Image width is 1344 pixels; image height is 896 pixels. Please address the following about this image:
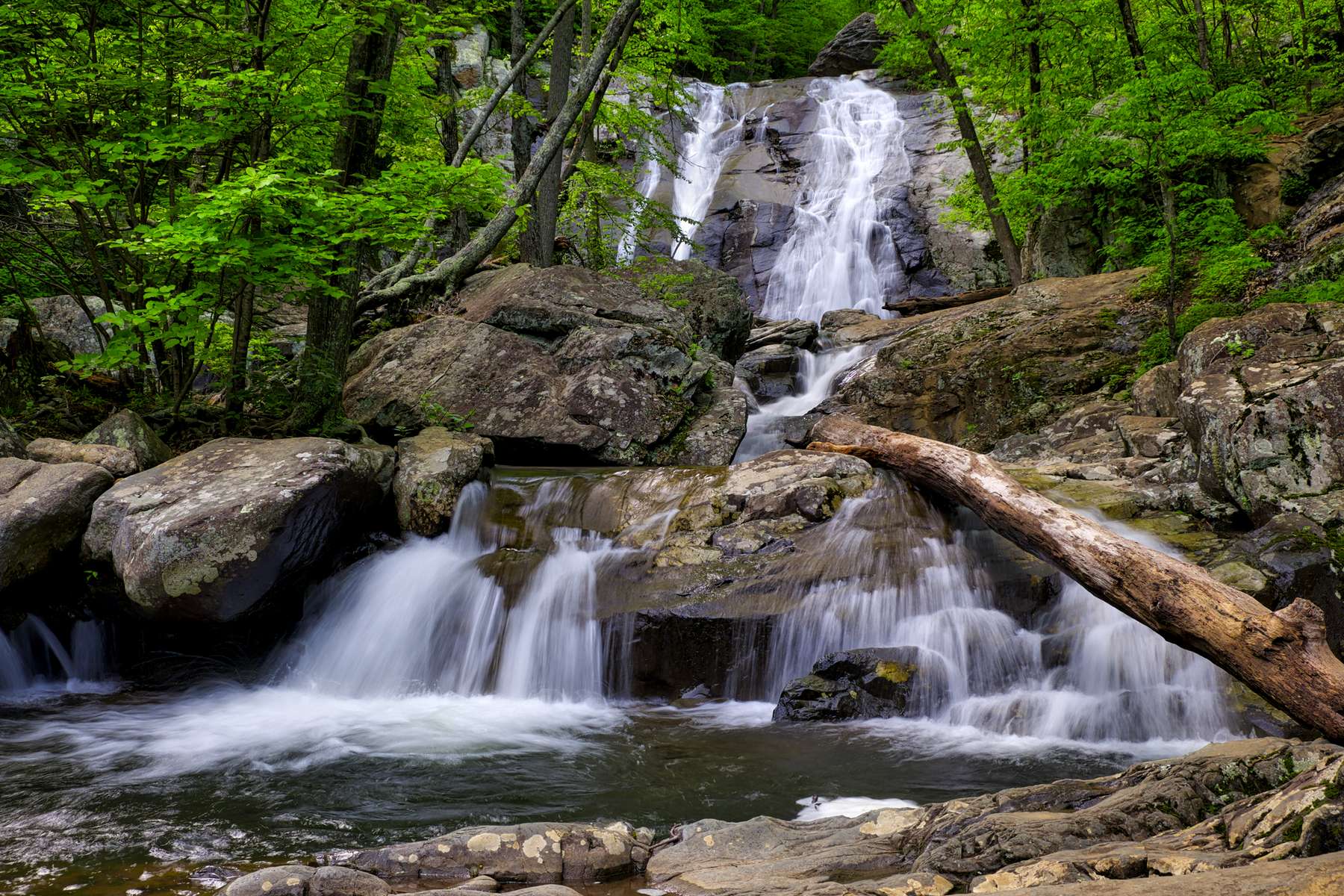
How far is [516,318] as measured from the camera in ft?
36.1

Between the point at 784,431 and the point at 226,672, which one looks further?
the point at 784,431

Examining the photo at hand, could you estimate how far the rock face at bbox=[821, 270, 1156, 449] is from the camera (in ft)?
33.5

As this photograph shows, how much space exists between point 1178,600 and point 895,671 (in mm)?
2137

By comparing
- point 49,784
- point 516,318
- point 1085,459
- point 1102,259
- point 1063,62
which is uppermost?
point 1063,62

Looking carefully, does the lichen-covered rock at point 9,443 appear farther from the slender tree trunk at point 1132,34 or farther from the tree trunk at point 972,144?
the tree trunk at point 972,144

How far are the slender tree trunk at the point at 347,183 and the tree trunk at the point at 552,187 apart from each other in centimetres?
478

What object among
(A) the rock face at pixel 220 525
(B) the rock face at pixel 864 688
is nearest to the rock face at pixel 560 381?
(A) the rock face at pixel 220 525

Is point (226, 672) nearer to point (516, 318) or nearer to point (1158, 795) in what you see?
point (516, 318)

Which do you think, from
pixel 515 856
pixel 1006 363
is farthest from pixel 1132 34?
pixel 515 856

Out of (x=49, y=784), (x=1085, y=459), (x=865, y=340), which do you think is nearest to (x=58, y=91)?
(x=49, y=784)

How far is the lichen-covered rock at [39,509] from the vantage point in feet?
20.2

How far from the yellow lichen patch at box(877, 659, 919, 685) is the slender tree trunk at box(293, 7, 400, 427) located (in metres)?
5.99

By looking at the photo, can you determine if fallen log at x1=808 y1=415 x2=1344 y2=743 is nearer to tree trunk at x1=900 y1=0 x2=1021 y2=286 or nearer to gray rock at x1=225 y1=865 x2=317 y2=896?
gray rock at x1=225 y1=865 x2=317 y2=896

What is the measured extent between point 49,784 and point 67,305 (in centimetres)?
971
